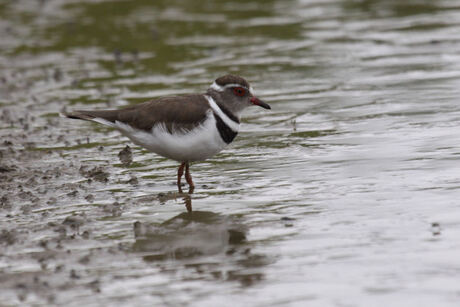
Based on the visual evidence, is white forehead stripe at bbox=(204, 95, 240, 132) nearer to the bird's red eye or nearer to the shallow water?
the bird's red eye

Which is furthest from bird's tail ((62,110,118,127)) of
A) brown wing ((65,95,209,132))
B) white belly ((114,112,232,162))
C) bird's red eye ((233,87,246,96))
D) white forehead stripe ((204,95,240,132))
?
bird's red eye ((233,87,246,96))

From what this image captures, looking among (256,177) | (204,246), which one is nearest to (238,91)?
(256,177)

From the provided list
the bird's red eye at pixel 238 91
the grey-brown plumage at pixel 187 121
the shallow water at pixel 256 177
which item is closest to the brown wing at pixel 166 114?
the grey-brown plumage at pixel 187 121

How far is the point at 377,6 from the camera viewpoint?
20.1 metres

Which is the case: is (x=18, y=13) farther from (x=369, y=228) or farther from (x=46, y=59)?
Answer: (x=369, y=228)

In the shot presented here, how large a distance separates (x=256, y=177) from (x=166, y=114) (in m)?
1.25

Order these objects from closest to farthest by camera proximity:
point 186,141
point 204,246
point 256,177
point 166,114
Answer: point 204,246, point 186,141, point 166,114, point 256,177

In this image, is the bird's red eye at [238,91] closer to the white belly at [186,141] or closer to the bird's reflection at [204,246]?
the white belly at [186,141]

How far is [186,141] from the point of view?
28.3 feet

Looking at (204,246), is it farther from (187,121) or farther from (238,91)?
(238,91)

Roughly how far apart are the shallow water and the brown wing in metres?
0.73

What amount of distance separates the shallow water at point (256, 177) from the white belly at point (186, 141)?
440 mm

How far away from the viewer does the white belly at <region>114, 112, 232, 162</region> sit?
8633 millimetres

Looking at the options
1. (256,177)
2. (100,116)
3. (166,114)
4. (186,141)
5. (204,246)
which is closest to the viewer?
(204,246)
